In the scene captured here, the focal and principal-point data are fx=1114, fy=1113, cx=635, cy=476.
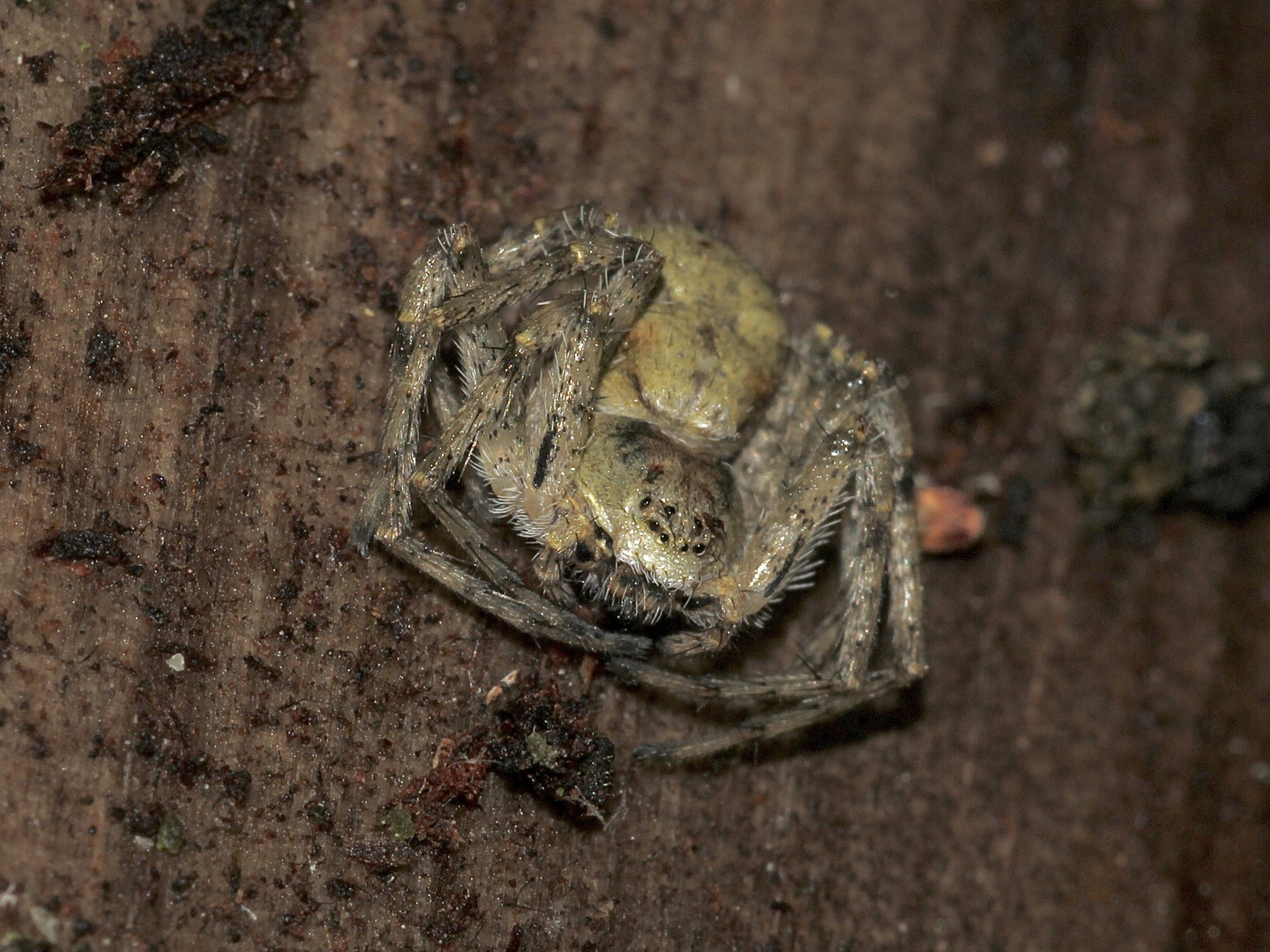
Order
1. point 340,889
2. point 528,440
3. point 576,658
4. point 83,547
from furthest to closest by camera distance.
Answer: point 576,658, point 528,440, point 340,889, point 83,547

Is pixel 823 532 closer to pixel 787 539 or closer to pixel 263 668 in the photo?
pixel 787 539

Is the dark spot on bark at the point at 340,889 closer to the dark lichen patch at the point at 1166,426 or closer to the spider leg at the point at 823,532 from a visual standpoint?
the spider leg at the point at 823,532

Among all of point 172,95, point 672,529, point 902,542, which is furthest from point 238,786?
point 902,542

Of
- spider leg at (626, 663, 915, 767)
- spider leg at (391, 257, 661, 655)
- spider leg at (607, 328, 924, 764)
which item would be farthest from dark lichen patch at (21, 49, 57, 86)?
spider leg at (626, 663, 915, 767)

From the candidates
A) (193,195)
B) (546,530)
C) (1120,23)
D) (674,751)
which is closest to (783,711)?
(674,751)

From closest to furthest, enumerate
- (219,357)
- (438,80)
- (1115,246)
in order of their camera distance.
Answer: (219,357) → (438,80) → (1115,246)

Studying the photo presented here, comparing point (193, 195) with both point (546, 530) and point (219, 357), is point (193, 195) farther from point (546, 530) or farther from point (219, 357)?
point (546, 530)

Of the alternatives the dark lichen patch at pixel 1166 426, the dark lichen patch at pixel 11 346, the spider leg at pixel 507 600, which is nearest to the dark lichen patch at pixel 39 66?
the dark lichen patch at pixel 11 346
